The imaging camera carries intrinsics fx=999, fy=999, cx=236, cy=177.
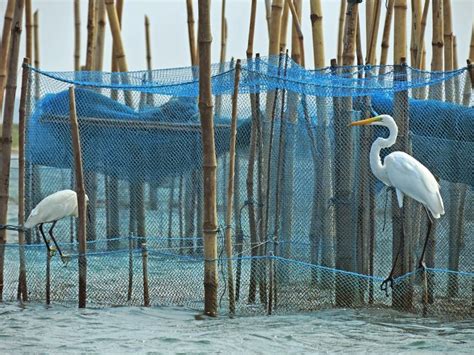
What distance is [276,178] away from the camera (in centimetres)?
A: 1005

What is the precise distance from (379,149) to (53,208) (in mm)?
3329

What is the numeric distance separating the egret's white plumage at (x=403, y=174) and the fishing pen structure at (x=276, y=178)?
300 millimetres

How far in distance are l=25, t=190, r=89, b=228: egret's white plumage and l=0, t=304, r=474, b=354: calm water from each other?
2.95 feet

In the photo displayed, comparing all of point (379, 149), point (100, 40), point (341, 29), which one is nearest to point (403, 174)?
point (379, 149)

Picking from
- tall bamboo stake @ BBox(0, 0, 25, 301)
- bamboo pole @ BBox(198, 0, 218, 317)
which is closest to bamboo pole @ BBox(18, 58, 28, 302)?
tall bamboo stake @ BBox(0, 0, 25, 301)

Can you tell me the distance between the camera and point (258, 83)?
9.74m

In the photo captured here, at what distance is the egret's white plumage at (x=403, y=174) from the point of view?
9.30m

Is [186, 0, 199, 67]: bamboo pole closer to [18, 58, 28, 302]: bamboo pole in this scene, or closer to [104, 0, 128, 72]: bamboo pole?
[104, 0, 128, 72]: bamboo pole

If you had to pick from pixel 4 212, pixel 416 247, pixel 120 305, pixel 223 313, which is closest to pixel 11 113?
pixel 4 212

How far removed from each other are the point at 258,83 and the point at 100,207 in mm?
2954

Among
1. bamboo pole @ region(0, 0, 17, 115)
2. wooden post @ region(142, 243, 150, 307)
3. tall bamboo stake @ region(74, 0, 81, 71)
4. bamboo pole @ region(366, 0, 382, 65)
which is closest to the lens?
wooden post @ region(142, 243, 150, 307)

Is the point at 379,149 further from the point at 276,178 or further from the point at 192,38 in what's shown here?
the point at 192,38

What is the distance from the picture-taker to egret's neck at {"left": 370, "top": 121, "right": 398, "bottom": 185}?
380 inches

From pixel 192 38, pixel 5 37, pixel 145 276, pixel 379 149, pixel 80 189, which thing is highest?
pixel 192 38
